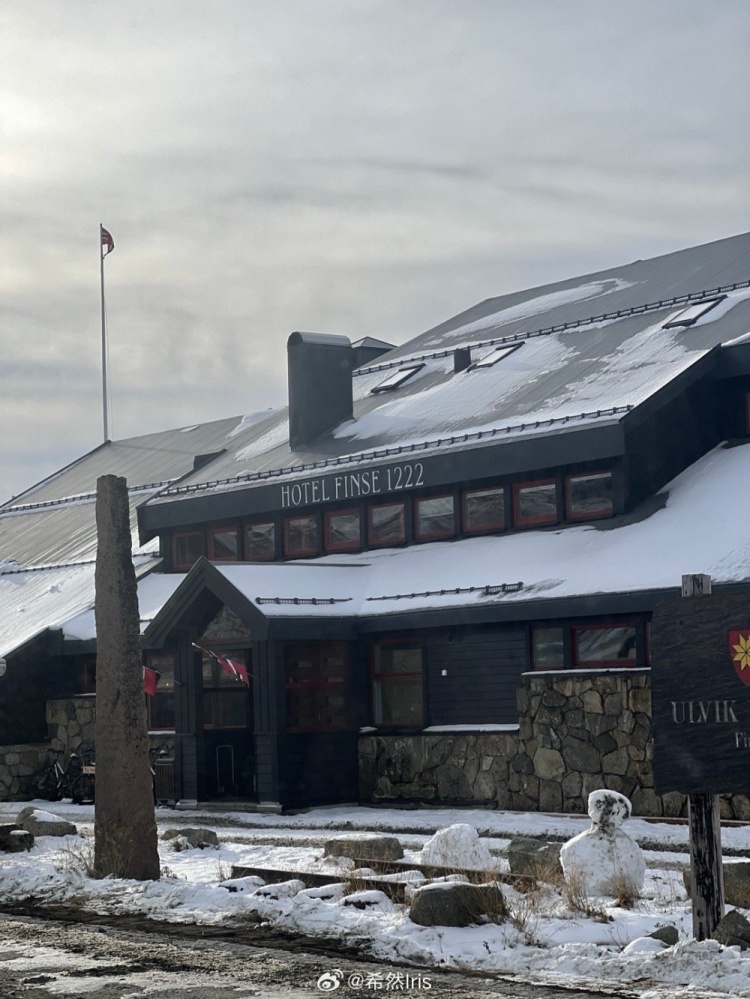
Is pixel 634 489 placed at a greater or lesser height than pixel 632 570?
greater

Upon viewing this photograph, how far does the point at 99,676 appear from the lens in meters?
17.6

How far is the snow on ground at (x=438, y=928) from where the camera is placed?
11336 mm

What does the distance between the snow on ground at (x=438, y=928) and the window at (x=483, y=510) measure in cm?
718

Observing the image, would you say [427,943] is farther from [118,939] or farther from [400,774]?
[400,774]

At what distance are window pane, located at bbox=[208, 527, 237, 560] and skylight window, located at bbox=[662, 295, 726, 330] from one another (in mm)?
10485

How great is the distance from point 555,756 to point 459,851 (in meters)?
7.40

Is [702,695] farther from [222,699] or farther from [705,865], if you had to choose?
[222,699]

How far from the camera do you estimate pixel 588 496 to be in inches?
1064

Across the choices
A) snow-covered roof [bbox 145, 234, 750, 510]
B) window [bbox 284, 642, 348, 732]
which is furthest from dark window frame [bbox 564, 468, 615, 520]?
window [bbox 284, 642, 348, 732]

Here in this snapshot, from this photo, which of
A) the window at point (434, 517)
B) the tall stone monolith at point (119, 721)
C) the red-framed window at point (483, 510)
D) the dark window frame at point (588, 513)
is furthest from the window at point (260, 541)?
the tall stone monolith at point (119, 721)

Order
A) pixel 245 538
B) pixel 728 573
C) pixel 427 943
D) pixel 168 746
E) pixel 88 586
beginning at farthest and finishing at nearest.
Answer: pixel 88 586 < pixel 245 538 < pixel 168 746 < pixel 728 573 < pixel 427 943

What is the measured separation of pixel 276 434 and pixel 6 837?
61.3ft

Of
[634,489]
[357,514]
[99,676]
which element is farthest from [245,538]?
[99,676]

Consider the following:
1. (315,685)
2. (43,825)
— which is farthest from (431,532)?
(43,825)
